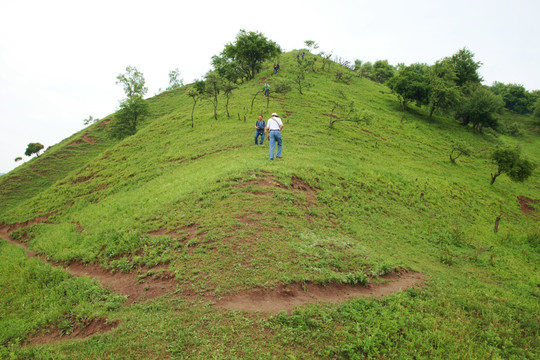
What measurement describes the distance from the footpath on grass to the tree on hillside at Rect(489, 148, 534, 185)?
22267 millimetres

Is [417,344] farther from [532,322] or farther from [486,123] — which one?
[486,123]

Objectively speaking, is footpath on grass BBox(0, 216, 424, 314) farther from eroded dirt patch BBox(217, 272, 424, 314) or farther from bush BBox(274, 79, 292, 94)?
bush BBox(274, 79, 292, 94)

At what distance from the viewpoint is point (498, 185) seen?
79.6 ft

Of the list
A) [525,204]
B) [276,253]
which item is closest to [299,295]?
[276,253]

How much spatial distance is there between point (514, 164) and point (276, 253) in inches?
1043

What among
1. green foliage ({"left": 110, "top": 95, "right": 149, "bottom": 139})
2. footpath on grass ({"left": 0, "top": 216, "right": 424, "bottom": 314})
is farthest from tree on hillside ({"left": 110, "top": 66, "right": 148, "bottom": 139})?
footpath on grass ({"left": 0, "top": 216, "right": 424, "bottom": 314})

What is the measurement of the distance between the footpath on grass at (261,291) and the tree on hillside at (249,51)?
43.1 m

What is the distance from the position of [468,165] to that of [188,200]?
29.6 m

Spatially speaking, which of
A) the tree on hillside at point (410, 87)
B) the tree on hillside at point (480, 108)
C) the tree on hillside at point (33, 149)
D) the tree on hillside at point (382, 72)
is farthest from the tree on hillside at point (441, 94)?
the tree on hillside at point (33, 149)

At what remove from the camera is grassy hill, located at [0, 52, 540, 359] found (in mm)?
5555

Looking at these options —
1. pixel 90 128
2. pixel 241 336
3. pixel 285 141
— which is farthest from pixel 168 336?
pixel 90 128

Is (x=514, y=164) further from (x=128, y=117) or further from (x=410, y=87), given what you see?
(x=128, y=117)

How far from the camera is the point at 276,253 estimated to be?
25.5ft

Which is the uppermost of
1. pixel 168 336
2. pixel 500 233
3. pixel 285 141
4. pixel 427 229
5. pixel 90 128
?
pixel 90 128
